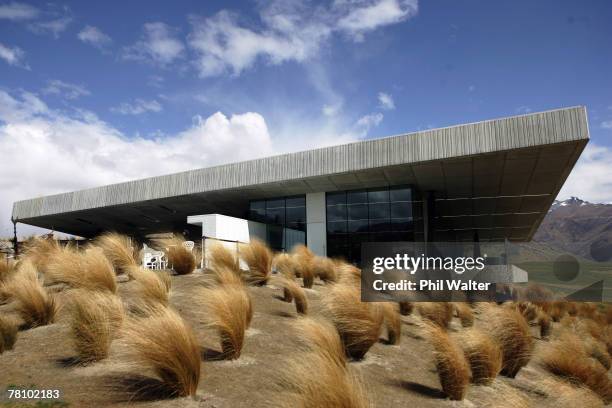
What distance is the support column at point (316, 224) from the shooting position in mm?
23375

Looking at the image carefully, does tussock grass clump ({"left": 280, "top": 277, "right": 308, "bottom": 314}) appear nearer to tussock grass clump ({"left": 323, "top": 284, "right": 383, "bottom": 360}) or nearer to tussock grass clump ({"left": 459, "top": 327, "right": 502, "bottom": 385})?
tussock grass clump ({"left": 323, "top": 284, "right": 383, "bottom": 360})

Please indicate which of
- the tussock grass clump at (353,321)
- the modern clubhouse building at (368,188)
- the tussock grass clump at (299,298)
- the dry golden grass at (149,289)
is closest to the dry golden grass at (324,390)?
the tussock grass clump at (353,321)

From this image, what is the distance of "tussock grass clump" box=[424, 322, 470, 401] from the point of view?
193 inches

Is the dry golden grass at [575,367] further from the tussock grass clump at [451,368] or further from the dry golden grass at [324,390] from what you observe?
the dry golden grass at [324,390]

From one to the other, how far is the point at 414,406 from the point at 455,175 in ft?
56.0

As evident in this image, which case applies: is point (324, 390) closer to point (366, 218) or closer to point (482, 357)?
point (482, 357)

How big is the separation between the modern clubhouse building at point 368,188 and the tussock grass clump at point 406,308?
359 inches

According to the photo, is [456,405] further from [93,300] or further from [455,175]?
[455,175]

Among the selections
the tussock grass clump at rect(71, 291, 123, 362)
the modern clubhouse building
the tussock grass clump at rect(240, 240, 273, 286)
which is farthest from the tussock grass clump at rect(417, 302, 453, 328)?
the modern clubhouse building

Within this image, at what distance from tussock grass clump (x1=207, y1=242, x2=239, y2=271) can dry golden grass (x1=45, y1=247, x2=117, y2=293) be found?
259 cm

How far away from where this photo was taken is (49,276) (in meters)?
8.10

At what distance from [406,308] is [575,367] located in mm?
3526

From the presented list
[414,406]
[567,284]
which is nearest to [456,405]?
[414,406]

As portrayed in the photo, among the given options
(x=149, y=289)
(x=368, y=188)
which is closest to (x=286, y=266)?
(x=149, y=289)
